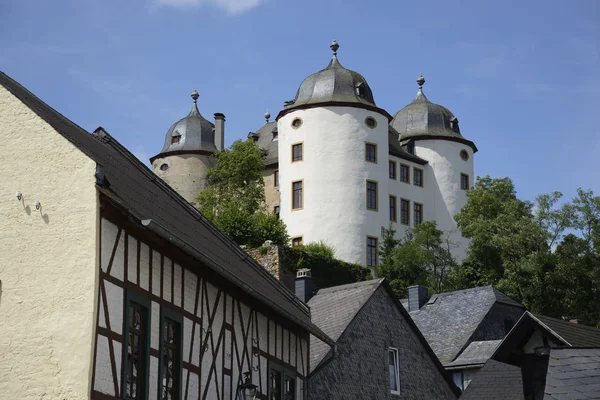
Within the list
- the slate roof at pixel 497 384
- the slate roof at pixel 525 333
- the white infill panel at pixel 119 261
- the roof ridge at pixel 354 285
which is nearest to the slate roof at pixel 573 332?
the slate roof at pixel 525 333

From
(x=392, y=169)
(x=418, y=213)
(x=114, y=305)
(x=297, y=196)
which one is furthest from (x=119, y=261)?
(x=418, y=213)

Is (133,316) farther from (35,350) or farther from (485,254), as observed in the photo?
(485,254)

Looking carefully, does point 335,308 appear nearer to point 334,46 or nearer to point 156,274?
point 156,274

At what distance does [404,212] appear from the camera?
70.6 metres

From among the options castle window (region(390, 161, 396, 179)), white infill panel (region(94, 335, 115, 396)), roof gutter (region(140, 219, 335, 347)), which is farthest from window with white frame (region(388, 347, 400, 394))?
castle window (region(390, 161, 396, 179))

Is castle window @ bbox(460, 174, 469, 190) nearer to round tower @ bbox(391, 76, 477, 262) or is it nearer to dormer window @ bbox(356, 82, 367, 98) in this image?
round tower @ bbox(391, 76, 477, 262)

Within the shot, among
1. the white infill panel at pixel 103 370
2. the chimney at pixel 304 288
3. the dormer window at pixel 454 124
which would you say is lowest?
the white infill panel at pixel 103 370

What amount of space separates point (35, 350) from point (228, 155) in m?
54.7

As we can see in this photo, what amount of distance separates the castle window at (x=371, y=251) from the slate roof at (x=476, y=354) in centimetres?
2301

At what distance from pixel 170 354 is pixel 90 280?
9.99 ft

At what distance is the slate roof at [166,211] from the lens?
1820cm

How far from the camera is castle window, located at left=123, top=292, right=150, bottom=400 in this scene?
17438 millimetres

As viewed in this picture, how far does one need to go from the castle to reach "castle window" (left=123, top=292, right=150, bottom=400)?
4645cm

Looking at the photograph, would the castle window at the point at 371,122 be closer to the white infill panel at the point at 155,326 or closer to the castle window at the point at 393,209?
the castle window at the point at 393,209
